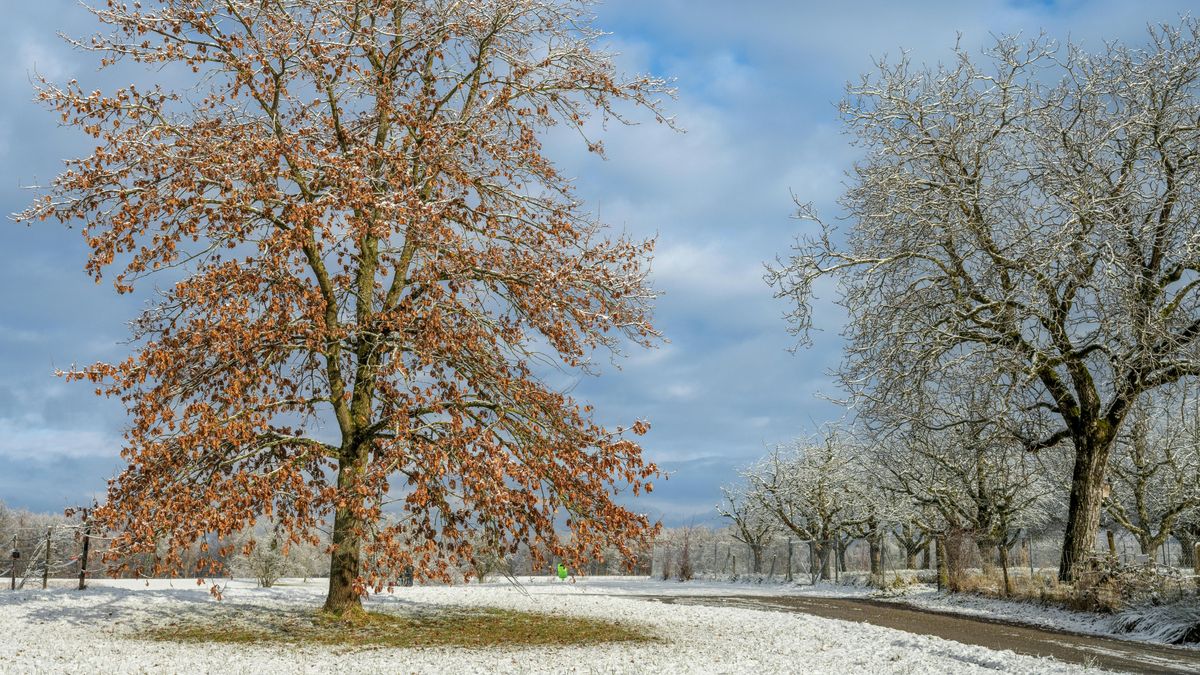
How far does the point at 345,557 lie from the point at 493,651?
193 inches

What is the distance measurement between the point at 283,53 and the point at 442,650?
33.6 ft

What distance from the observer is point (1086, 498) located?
19672 millimetres

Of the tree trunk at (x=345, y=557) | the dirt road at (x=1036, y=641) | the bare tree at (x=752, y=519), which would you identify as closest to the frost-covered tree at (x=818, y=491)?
the bare tree at (x=752, y=519)

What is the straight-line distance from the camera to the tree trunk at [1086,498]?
1941cm

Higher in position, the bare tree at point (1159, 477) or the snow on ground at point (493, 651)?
the bare tree at point (1159, 477)

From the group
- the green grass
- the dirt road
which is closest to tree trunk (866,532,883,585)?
the dirt road

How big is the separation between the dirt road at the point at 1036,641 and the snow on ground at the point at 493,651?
1.41 m

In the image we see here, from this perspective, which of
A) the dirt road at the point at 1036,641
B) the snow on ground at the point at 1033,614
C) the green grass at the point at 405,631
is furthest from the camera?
the snow on ground at the point at 1033,614

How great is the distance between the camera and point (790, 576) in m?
42.0

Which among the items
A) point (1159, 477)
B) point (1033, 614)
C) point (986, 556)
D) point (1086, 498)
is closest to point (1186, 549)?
point (1159, 477)

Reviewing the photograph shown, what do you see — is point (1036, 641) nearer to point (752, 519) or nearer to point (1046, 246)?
point (1046, 246)

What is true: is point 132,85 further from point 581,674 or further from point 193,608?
point 581,674

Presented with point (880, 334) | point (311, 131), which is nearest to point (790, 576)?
point (880, 334)

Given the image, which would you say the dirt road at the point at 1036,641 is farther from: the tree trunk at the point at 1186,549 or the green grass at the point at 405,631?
the tree trunk at the point at 1186,549
